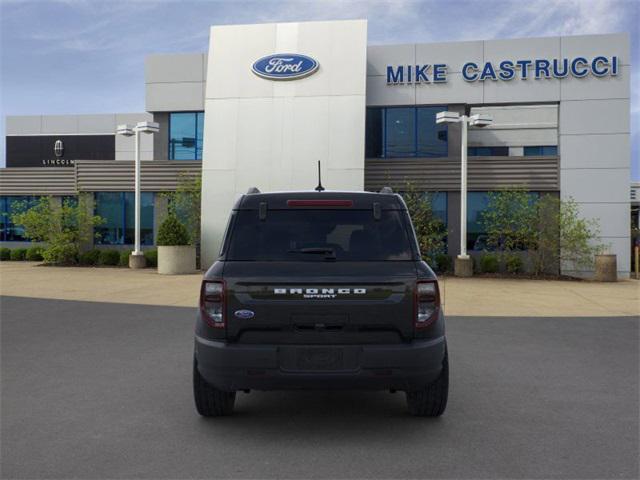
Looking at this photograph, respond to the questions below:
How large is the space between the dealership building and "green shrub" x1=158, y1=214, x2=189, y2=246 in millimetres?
1345

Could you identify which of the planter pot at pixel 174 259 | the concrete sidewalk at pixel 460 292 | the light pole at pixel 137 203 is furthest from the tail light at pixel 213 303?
the light pole at pixel 137 203

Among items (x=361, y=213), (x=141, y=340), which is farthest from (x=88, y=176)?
(x=361, y=213)

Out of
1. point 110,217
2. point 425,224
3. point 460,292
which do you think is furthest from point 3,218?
point 460,292

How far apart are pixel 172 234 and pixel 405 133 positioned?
10030 millimetres

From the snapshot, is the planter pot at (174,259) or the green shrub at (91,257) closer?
the planter pot at (174,259)

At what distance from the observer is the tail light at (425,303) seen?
14.1 feet

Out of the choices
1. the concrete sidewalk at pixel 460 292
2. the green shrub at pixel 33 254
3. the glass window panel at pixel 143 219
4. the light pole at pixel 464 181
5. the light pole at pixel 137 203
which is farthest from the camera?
the green shrub at pixel 33 254

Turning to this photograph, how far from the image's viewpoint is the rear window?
4500mm

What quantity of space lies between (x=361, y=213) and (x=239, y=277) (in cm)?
108

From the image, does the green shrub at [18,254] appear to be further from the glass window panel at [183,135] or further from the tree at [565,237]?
the tree at [565,237]

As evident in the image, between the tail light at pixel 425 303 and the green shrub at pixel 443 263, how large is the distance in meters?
17.0

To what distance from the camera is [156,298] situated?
13562 millimetres

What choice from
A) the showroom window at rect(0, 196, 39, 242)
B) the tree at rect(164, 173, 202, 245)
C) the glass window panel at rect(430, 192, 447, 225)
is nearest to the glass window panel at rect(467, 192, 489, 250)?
the glass window panel at rect(430, 192, 447, 225)

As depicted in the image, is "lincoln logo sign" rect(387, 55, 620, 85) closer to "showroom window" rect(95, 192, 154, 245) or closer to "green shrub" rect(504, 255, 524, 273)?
"green shrub" rect(504, 255, 524, 273)
